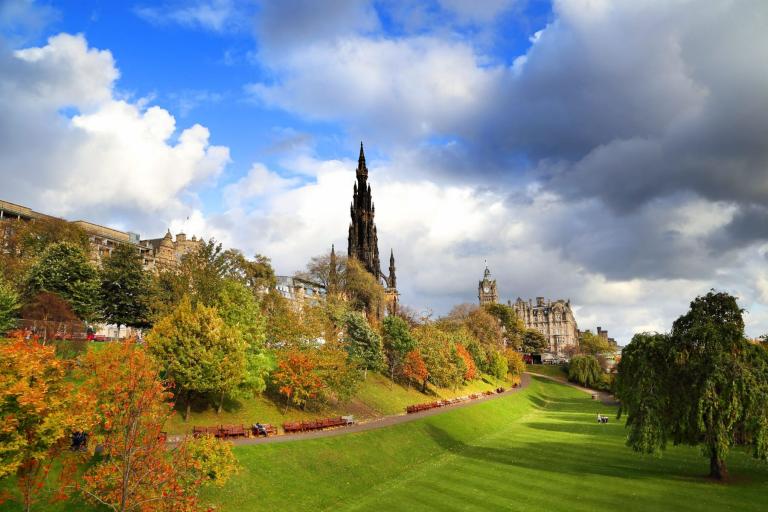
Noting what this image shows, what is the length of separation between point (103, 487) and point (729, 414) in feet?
109

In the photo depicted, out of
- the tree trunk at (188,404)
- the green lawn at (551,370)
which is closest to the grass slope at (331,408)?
the tree trunk at (188,404)

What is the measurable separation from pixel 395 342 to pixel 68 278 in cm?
3704

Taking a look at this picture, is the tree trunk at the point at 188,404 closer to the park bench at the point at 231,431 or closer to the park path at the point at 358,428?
the park bench at the point at 231,431

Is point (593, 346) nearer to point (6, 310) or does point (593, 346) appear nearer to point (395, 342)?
point (395, 342)

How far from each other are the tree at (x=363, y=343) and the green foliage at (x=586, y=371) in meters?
67.1

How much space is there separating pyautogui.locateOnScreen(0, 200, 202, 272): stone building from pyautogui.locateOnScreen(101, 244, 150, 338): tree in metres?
32.4

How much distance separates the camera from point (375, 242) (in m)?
114

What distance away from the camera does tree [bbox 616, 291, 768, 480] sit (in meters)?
31.1

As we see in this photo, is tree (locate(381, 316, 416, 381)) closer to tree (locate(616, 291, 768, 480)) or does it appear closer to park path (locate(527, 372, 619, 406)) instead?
tree (locate(616, 291, 768, 480))

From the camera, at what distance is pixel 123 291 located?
187 feet

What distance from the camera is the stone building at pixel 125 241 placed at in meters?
87.4

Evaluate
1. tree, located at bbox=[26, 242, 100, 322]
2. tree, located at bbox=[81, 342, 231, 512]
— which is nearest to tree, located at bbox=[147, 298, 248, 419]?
tree, located at bbox=[81, 342, 231, 512]

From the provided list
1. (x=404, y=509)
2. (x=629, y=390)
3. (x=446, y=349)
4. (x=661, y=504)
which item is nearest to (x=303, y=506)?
(x=404, y=509)

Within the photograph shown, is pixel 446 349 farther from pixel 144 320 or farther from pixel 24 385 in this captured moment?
pixel 24 385
